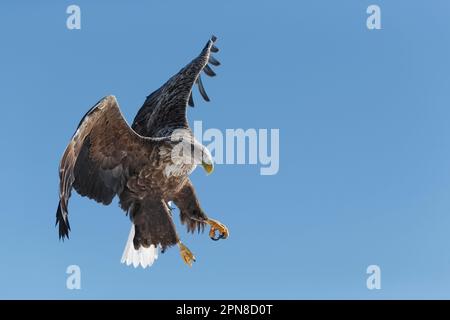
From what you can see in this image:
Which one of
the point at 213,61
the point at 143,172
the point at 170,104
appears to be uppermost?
the point at 213,61

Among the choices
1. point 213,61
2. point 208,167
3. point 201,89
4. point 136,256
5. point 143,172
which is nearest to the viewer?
point 208,167

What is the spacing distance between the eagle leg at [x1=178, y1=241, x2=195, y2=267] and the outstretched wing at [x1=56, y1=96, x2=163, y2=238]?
0.97m

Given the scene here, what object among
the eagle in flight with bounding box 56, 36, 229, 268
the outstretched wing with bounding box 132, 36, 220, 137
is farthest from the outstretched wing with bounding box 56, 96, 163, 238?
the outstretched wing with bounding box 132, 36, 220, 137

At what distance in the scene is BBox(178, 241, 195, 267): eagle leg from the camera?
8.22 metres

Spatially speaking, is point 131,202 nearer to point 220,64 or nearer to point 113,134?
point 113,134

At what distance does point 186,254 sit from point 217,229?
0.58 metres

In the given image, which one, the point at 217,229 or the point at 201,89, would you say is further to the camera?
Answer: the point at 201,89

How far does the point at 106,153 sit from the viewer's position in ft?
27.4

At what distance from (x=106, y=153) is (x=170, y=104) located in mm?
1232

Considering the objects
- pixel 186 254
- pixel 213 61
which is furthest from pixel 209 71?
pixel 186 254

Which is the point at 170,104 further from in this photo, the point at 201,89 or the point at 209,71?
the point at 209,71

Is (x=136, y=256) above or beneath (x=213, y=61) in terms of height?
beneath

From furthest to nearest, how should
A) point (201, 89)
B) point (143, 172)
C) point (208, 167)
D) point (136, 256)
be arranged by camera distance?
point (201, 89) → point (136, 256) → point (143, 172) → point (208, 167)

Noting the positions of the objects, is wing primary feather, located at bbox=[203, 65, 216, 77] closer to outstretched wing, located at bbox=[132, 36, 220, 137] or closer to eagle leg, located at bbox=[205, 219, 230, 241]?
outstretched wing, located at bbox=[132, 36, 220, 137]
